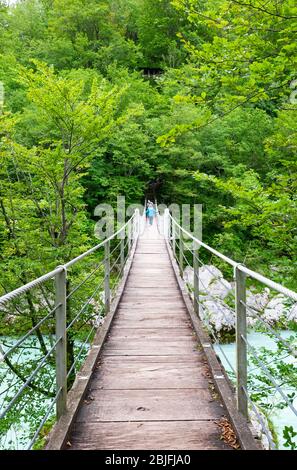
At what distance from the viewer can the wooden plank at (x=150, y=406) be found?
2.51 m

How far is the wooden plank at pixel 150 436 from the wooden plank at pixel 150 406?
75 mm

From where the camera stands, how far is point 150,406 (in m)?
2.64

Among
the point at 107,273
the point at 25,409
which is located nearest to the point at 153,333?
the point at 107,273

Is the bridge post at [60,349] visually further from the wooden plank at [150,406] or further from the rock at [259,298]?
the rock at [259,298]

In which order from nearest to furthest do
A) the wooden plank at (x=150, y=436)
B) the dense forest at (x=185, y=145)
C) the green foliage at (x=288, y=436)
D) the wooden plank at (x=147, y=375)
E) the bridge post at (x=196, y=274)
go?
the wooden plank at (x=150, y=436)
the green foliage at (x=288, y=436)
the wooden plank at (x=147, y=375)
the dense forest at (x=185, y=145)
the bridge post at (x=196, y=274)

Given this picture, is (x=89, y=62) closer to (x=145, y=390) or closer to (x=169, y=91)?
(x=169, y=91)

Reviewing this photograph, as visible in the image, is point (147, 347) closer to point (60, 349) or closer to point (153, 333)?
point (153, 333)

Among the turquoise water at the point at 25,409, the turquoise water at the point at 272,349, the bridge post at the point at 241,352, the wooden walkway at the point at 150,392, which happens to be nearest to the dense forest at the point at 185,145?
the wooden walkway at the point at 150,392

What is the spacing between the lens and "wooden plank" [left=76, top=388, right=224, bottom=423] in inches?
98.7

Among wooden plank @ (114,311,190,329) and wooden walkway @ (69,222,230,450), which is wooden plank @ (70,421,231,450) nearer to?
wooden walkway @ (69,222,230,450)

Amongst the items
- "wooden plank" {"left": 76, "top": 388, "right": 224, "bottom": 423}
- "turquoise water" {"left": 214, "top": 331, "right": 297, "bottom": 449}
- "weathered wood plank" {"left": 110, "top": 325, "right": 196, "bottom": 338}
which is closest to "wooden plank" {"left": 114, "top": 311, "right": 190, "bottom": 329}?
"weathered wood plank" {"left": 110, "top": 325, "right": 196, "bottom": 338}

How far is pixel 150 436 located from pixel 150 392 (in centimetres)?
61

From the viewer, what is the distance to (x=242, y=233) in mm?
21750
